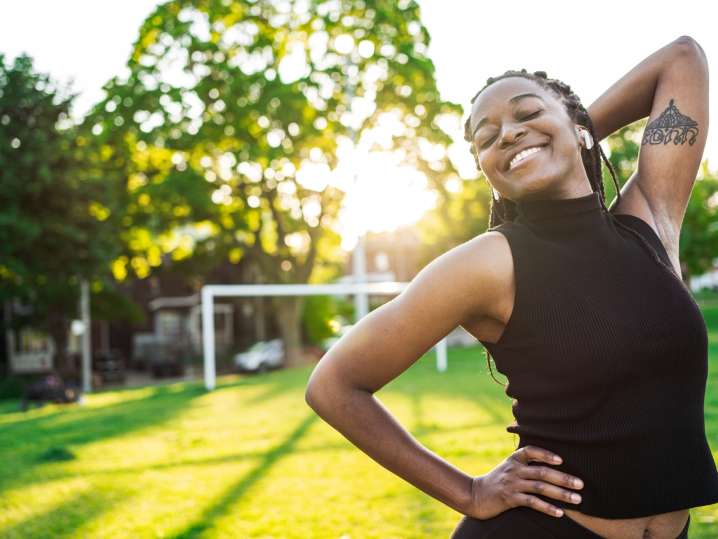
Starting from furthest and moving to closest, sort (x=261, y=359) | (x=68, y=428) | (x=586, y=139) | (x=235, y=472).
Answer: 1. (x=261, y=359)
2. (x=68, y=428)
3. (x=235, y=472)
4. (x=586, y=139)

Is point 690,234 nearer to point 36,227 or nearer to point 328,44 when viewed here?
point 328,44

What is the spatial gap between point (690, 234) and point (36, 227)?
90.5ft

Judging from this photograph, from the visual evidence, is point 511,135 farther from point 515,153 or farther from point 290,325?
point 290,325

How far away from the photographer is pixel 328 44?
23.9 m

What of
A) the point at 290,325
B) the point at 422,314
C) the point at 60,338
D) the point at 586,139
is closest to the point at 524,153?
the point at 586,139

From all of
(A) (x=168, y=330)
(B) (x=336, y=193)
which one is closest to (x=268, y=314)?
(A) (x=168, y=330)

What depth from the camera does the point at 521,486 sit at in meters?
1.59

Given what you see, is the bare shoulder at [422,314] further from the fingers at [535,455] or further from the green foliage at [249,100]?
the green foliage at [249,100]

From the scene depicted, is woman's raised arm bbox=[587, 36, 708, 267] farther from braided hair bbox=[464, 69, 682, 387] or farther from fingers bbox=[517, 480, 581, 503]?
fingers bbox=[517, 480, 581, 503]

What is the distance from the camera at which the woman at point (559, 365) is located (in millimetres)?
1500

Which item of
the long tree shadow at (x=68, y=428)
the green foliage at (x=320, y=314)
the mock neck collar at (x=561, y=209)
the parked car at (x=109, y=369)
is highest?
the mock neck collar at (x=561, y=209)

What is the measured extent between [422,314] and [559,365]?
0.30 m

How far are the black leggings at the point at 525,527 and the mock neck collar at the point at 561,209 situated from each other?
0.65m

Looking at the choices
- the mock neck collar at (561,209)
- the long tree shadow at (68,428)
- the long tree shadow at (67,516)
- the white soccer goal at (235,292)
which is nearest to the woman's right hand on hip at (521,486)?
the mock neck collar at (561,209)
